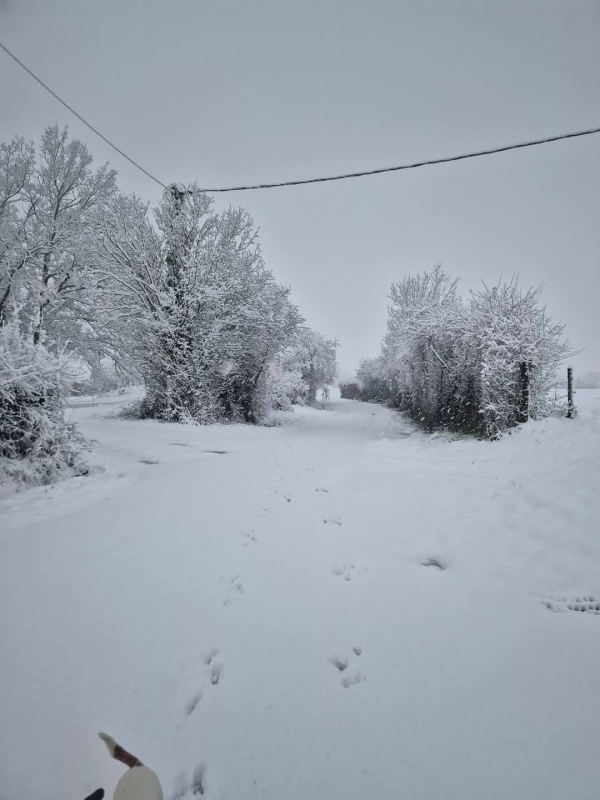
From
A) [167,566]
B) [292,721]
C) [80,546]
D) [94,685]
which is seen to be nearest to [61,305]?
[80,546]

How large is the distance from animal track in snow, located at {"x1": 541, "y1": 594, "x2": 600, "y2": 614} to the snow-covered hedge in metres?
6.58

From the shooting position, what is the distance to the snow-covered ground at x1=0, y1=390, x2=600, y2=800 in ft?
4.95

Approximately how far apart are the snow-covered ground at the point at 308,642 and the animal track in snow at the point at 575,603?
0.06 ft

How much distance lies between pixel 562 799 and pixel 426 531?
2.53m

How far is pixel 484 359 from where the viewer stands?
891 centimetres

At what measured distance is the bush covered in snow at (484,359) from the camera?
838 centimetres

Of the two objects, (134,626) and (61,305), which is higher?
(61,305)

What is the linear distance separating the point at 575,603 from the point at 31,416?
281 inches

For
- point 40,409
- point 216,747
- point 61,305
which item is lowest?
point 216,747

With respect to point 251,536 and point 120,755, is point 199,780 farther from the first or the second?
point 251,536

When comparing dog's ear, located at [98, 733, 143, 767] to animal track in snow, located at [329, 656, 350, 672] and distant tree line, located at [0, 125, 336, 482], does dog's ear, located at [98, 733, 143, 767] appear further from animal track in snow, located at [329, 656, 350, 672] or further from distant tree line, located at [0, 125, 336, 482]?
distant tree line, located at [0, 125, 336, 482]

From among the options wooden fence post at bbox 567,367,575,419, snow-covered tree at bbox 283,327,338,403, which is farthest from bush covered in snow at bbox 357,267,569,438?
snow-covered tree at bbox 283,327,338,403

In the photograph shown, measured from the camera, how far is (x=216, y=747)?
1599 mm

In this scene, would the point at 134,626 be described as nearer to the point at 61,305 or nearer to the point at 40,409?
the point at 40,409
